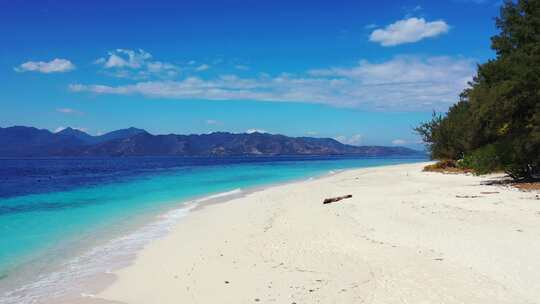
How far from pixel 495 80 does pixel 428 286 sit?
17604 millimetres

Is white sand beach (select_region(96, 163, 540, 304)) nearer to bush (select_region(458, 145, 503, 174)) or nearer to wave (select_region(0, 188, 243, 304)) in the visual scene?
wave (select_region(0, 188, 243, 304))

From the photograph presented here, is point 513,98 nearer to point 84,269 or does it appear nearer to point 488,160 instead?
point 488,160

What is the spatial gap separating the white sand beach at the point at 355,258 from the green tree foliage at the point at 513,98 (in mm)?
4643

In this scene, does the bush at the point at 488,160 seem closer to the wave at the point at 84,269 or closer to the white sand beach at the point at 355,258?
the white sand beach at the point at 355,258

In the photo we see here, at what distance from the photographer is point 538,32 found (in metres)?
19.3

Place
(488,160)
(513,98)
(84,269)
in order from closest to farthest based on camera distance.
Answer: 1. (84,269)
2. (513,98)
3. (488,160)

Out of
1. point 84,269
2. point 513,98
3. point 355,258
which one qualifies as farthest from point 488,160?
point 84,269

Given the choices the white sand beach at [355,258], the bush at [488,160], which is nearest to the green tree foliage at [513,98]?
the bush at [488,160]

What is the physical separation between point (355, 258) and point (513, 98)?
45.0 ft

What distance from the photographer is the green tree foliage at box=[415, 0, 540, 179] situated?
18.0 meters

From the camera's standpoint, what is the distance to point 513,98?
1819 cm

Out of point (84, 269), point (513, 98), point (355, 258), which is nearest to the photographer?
point (355, 258)

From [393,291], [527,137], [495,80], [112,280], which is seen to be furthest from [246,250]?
[495,80]

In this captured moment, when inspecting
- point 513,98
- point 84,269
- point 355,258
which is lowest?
point 84,269
